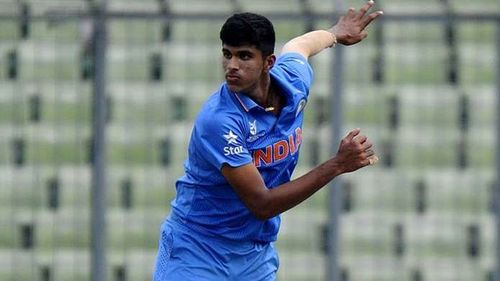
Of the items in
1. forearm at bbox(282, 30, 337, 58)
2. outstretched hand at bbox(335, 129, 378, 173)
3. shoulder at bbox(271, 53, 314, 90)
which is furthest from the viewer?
forearm at bbox(282, 30, 337, 58)

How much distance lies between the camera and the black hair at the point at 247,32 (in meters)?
5.09

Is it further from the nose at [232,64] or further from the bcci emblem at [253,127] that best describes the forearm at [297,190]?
the nose at [232,64]

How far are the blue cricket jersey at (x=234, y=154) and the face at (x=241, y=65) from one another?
0.08 meters

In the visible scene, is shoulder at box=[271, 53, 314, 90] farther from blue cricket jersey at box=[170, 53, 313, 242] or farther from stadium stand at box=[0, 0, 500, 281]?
stadium stand at box=[0, 0, 500, 281]

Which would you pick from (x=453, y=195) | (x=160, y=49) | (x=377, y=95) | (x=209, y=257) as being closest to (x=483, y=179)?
(x=453, y=195)

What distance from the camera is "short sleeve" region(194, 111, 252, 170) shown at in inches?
202

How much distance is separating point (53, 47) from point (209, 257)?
345cm

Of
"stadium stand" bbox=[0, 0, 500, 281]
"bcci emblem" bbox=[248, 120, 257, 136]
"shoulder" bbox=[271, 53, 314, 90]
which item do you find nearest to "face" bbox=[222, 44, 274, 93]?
"bcci emblem" bbox=[248, 120, 257, 136]

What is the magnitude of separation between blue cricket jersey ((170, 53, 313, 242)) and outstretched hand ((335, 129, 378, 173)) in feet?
1.01

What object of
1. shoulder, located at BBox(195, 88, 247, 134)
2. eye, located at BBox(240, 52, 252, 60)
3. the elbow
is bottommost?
the elbow

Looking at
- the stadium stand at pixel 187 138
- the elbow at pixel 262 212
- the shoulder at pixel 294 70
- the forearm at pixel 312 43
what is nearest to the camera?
the elbow at pixel 262 212

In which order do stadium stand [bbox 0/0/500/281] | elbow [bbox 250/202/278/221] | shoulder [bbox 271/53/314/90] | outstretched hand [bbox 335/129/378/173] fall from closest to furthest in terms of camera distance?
outstretched hand [bbox 335/129/378/173]
elbow [bbox 250/202/278/221]
shoulder [bbox 271/53/314/90]
stadium stand [bbox 0/0/500/281]

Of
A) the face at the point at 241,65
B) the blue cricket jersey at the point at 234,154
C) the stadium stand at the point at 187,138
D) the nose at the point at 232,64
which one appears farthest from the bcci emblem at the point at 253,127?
the stadium stand at the point at 187,138

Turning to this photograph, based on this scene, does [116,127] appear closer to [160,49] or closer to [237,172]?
[160,49]
